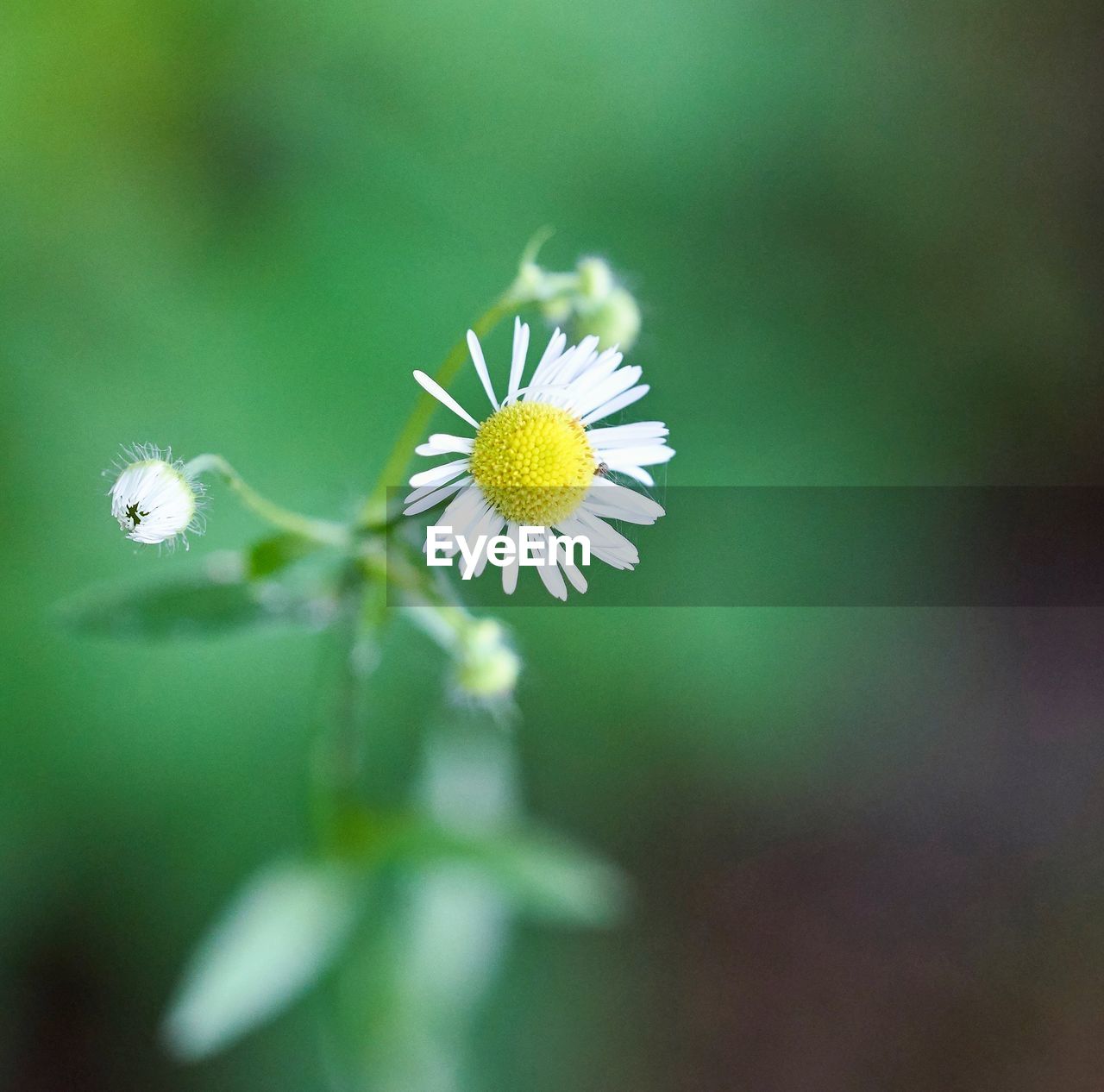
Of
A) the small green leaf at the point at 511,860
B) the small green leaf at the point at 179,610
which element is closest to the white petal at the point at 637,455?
the small green leaf at the point at 179,610

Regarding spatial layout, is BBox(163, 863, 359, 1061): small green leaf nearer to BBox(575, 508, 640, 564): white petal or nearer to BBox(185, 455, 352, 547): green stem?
BBox(185, 455, 352, 547): green stem

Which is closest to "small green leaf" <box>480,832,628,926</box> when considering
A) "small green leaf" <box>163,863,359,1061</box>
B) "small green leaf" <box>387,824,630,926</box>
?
"small green leaf" <box>387,824,630,926</box>

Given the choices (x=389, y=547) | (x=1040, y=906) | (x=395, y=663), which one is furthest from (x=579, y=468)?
(x=1040, y=906)

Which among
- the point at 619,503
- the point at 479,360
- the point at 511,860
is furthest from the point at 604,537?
the point at 511,860

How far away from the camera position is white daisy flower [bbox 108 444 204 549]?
2.08 feet

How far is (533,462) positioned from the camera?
Answer: 655 mm

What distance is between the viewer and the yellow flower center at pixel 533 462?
2.09ft

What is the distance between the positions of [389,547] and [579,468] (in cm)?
26

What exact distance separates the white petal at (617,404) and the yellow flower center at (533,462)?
1 cm

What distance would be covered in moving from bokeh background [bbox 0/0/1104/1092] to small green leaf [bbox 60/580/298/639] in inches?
20.7

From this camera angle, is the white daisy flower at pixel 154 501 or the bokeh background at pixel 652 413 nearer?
the white daisy flower at pixel 154 501

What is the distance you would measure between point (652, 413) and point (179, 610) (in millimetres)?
915

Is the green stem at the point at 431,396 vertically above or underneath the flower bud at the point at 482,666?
above

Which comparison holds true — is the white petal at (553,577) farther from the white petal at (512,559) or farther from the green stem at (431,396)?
the green stem at (431,396)
